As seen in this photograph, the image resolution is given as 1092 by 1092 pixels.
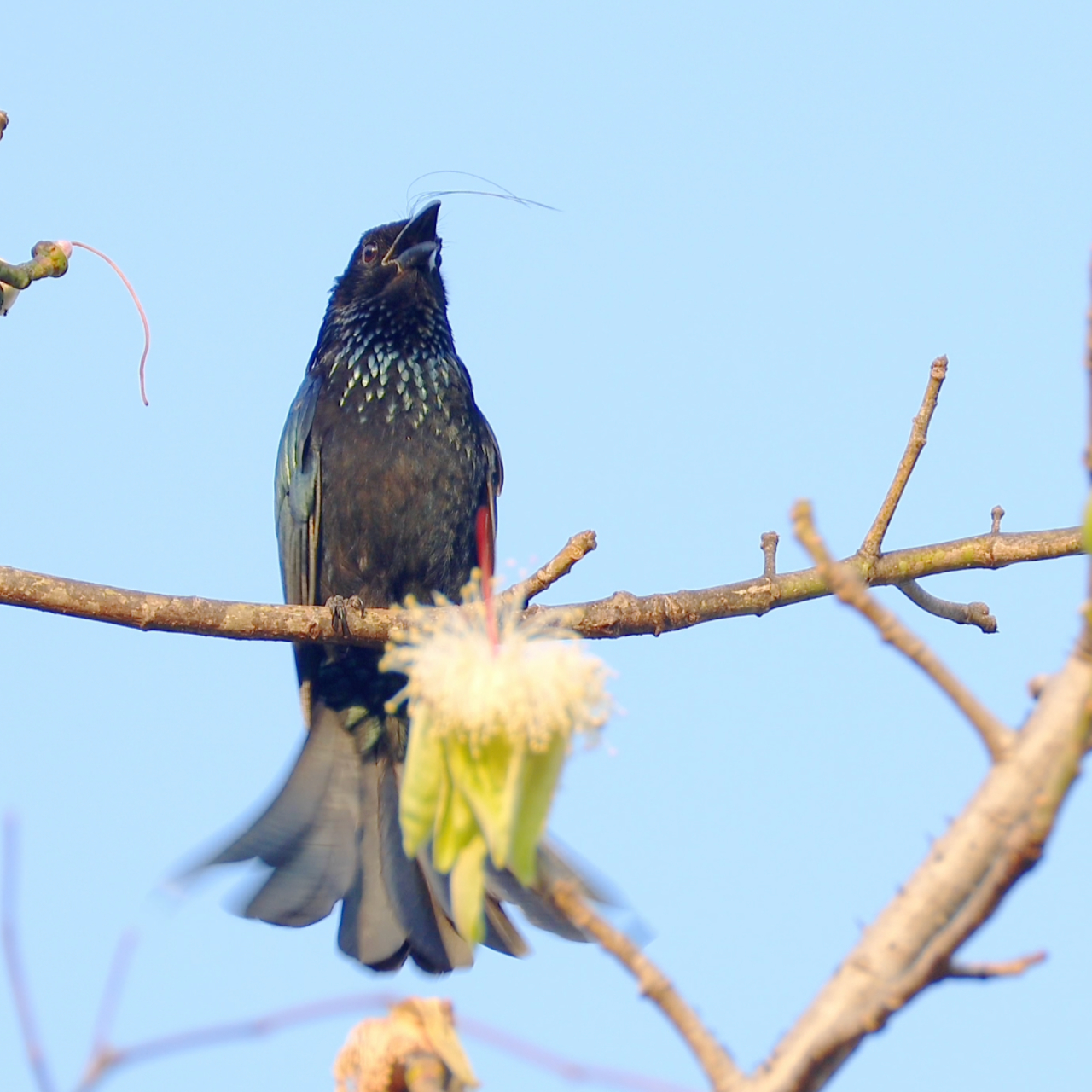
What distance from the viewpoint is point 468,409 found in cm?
546

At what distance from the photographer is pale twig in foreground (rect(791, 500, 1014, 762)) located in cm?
121

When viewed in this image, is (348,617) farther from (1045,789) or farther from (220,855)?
(1045,789)

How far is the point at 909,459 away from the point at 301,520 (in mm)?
2233

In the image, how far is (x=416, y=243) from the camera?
19.0 ft

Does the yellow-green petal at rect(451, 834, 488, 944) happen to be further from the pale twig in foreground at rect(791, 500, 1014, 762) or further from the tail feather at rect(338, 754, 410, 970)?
the tail feather at rect(338, 754, 410, 970)

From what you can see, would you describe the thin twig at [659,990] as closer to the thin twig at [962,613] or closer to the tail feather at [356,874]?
the tail feather at [356,874]

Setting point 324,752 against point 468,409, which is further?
point 468,409

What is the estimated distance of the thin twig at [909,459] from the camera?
3.78 meters

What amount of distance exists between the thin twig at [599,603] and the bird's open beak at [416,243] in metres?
1.90

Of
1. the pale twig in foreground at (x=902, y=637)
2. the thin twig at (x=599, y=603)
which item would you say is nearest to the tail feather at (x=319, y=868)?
the thin twig at (x=599, y=603)

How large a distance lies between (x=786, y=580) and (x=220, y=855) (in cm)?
165

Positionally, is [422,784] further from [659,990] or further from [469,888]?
[659,990]

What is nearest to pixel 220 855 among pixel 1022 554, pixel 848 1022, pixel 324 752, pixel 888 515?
pixel 324 752

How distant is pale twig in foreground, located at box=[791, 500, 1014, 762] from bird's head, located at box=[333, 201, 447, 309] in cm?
454
